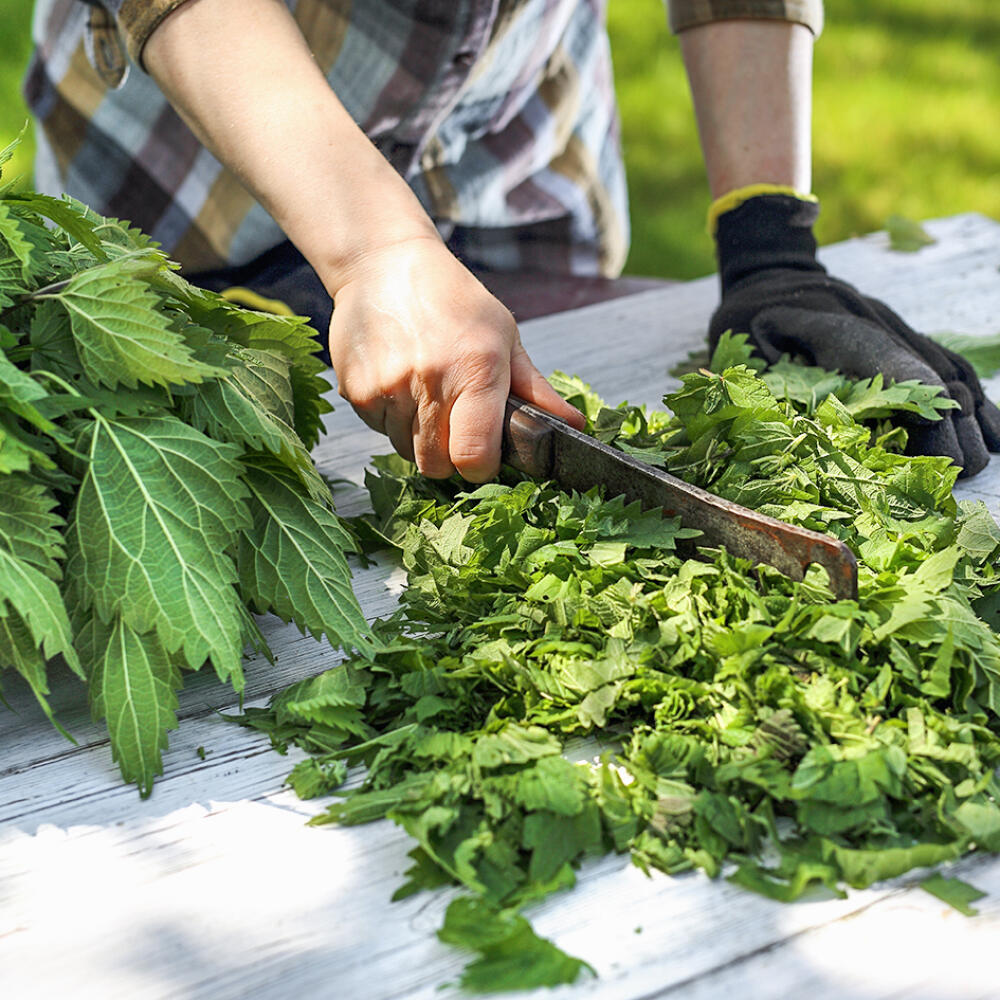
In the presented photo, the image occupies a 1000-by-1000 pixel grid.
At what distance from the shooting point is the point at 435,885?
1.05 meters

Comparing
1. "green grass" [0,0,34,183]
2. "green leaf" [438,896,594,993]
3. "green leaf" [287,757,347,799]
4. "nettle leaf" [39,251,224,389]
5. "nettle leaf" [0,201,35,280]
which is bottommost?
"green leaf" [438,896,594,993]

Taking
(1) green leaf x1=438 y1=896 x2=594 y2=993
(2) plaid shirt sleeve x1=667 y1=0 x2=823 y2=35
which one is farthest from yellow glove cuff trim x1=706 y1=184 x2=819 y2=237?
(1) green leaf x1=438 y1=896 x2=594 y2=993

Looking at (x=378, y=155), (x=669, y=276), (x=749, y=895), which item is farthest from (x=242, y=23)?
(x=669, y=276)

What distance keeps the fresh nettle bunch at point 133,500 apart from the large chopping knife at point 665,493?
30 centimetres

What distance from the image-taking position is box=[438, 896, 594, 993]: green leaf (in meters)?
0.94

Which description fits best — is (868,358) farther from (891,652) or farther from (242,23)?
(242,23)

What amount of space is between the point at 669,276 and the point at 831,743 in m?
3.73

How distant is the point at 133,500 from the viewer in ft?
4.09

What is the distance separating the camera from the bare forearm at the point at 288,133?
1.61 metres

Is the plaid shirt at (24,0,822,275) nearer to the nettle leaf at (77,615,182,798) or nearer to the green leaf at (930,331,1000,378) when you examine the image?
the green leaf at (930,331,1000,378)

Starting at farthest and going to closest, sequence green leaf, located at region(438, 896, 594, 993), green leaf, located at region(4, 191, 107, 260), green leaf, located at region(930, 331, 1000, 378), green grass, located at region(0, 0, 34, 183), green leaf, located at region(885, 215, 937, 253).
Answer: green grass, located at region(0, 0, 34, 183)
green leaf, located at region(885, 215, 937, 253)
green leaf, located at region(930, 331, 1000, 378)
green leaf, located at region(4, 191, 107, 260)
green leaf, located at region(438, 896, 594, 993)

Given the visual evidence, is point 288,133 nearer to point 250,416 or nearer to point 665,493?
point 250,416

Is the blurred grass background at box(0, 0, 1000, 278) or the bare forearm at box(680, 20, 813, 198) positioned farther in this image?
the blurred grass background at box(0, 0, 1000, 278)

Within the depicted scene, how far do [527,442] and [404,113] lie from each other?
4.21 feet
